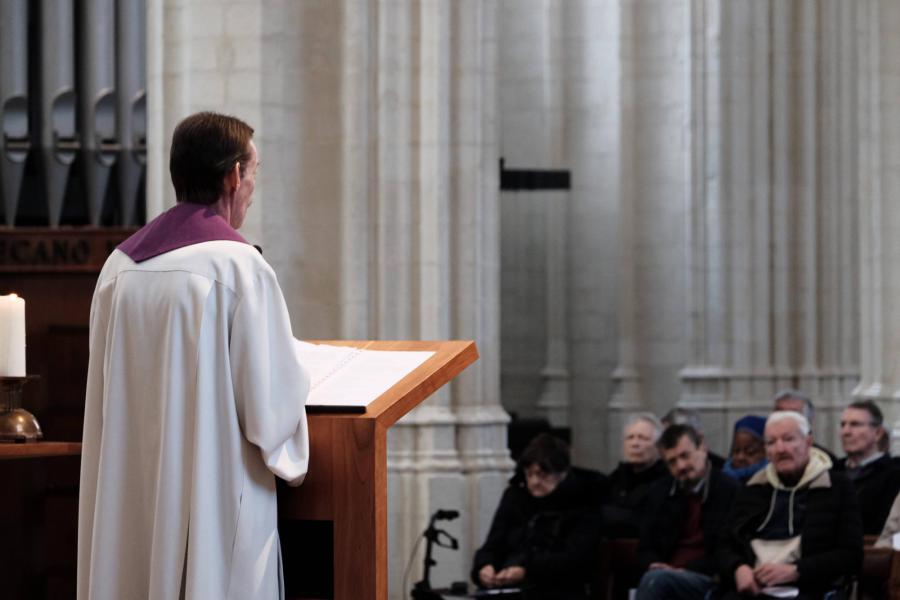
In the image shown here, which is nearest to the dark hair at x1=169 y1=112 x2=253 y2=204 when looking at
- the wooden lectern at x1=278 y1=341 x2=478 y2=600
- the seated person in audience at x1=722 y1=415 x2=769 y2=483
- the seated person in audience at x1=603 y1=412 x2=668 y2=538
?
the wooden lectern at x1=278 y1=341 x2=478 y2=600

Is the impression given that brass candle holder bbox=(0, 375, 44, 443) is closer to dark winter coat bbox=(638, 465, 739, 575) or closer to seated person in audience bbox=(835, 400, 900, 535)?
dark winter coat bbox=(638, 465, 739, 575)

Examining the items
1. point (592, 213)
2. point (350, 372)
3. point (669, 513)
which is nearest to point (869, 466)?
point (669, 513)

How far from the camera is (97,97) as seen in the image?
8594 millimetres

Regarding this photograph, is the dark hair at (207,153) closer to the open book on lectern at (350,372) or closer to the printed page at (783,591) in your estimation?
the open book on lectern at (350,372)

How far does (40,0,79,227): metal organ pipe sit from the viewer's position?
8.45 meters

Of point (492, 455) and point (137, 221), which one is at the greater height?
point (137, 221)

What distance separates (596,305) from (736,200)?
5.01 feet

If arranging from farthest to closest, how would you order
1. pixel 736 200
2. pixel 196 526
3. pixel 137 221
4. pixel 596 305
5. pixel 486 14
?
1. pixel 596 305
2. pixel 736 200
3. pixel 486 14
4. pixel 137 221
5. pixel 196 526

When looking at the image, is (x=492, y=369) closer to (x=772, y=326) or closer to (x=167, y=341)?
(x=772, y=326)

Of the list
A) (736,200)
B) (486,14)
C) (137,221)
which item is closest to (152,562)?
(137,221)

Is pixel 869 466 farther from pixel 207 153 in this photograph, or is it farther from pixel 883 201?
pixel 207 153

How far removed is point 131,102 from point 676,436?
318cm

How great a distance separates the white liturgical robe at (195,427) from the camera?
3.51m

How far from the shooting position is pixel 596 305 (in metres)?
13.9
